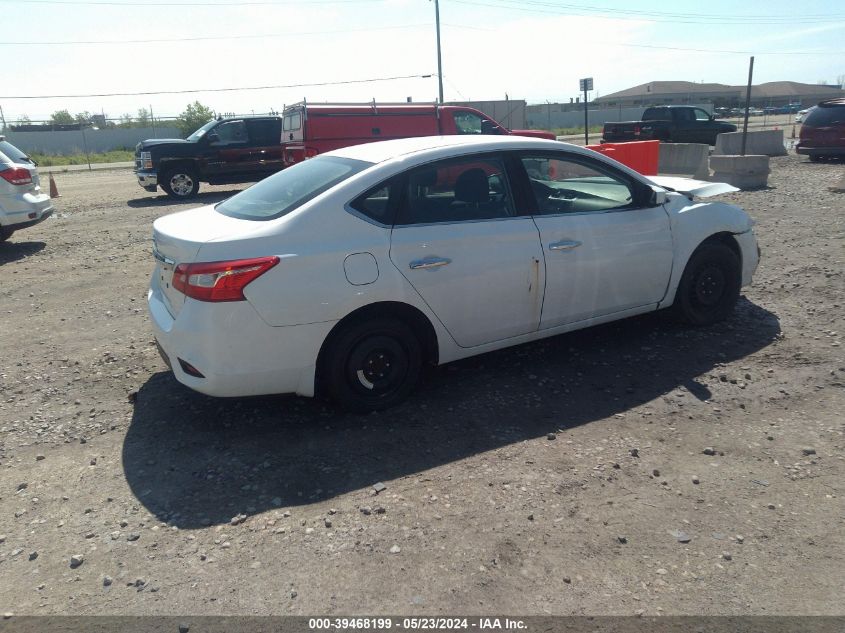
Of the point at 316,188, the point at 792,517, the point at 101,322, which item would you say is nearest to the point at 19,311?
the point at 101,322

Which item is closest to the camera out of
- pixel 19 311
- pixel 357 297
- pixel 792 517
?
pixel 792 517

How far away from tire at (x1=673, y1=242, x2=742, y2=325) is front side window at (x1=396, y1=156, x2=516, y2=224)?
178cm

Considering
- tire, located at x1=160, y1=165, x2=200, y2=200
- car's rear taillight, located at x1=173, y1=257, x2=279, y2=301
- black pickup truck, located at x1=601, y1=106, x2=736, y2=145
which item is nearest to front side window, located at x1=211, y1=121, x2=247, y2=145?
tire, located at x1=160, y1=165, x2=200, y2=200

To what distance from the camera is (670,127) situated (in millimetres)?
22203

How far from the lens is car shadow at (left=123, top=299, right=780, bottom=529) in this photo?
3515mm

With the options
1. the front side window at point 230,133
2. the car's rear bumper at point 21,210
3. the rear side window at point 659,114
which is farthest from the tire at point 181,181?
the rear side window at point 659,114

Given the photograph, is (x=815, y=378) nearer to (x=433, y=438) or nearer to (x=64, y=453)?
(x=433, y=438)

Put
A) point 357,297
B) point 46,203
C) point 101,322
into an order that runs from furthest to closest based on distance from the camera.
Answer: point 46,203
point 101,322
point 357,297

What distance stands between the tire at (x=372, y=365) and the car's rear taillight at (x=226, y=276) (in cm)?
63

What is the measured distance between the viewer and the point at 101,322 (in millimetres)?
6250

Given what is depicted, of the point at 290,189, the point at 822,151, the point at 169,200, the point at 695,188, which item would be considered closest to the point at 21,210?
the point at 169,200

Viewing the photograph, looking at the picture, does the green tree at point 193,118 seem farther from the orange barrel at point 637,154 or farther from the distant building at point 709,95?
the distant building at point 709,95

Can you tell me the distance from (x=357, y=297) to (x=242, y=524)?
138 cm

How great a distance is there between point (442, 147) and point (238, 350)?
1871mm
